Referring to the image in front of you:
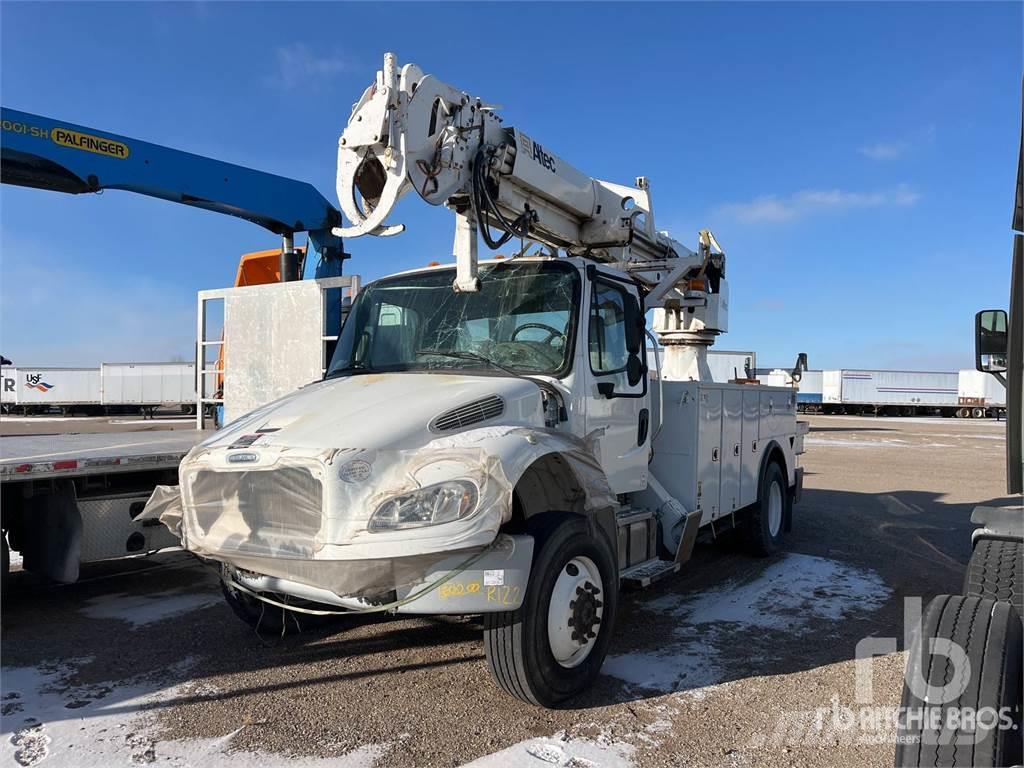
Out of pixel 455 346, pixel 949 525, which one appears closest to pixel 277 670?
pixel 455 346

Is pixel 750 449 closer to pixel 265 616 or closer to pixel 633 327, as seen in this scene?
pixel 633 327

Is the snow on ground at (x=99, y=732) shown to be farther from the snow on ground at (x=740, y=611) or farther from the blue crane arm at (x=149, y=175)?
the blue crane arm at (x=149, y=175)

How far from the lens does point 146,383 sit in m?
42.3

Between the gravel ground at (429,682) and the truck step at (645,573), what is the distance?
40 centimetres

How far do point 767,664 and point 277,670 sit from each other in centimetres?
304

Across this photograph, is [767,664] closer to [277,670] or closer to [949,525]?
[277,670]

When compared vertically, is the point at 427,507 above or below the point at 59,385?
below

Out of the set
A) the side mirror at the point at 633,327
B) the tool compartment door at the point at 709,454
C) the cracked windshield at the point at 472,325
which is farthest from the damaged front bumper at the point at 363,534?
the tool compartment door at the point at 709,454

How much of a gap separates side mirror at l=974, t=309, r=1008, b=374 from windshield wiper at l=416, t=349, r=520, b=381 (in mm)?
2478

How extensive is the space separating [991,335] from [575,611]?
261 cm

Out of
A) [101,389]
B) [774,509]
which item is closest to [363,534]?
[774,509]

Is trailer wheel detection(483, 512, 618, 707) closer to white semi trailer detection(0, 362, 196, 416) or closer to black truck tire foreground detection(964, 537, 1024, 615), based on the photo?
black truck tire foreground detection(964, 537, 1024, 615)

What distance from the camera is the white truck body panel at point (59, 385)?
146 ft

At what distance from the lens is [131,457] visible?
18.2 ft
